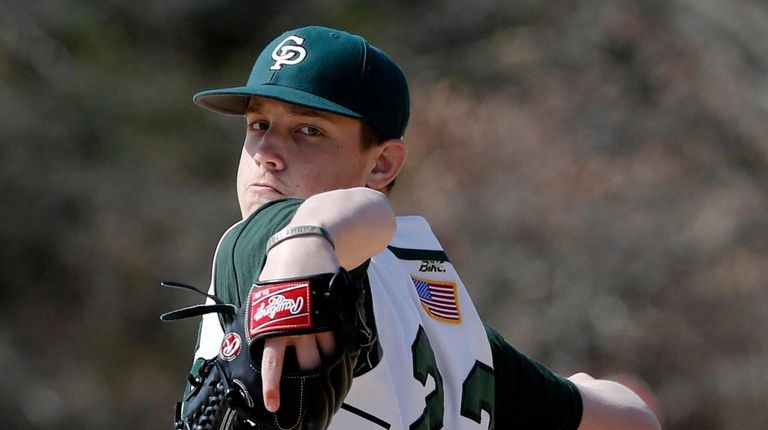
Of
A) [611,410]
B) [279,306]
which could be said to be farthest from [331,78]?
[611,410]

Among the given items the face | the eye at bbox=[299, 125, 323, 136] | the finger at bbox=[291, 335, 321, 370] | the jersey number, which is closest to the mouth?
the face

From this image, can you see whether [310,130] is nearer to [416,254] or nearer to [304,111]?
[304,111]

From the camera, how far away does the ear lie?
294 centimetres

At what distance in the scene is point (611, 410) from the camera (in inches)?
135

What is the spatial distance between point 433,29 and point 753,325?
404 centimetres

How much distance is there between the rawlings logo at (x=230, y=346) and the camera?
2.20 meters

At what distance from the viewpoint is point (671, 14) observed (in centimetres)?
1158

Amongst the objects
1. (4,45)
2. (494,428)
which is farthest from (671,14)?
(494,428)

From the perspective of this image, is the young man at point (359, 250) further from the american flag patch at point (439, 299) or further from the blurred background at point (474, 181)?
the blurred background at point (474, 181)

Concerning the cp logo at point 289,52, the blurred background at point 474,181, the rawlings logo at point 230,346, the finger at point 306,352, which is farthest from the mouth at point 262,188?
the blurred background at point 474,181

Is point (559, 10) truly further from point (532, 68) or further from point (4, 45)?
point (4, 45)

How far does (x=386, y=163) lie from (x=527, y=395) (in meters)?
0.68

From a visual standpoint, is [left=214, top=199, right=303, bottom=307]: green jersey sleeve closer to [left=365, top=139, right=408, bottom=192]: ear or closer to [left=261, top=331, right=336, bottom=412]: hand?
[left=261, top=331, right=336, bottom=412]: hand

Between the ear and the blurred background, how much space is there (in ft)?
22.7
